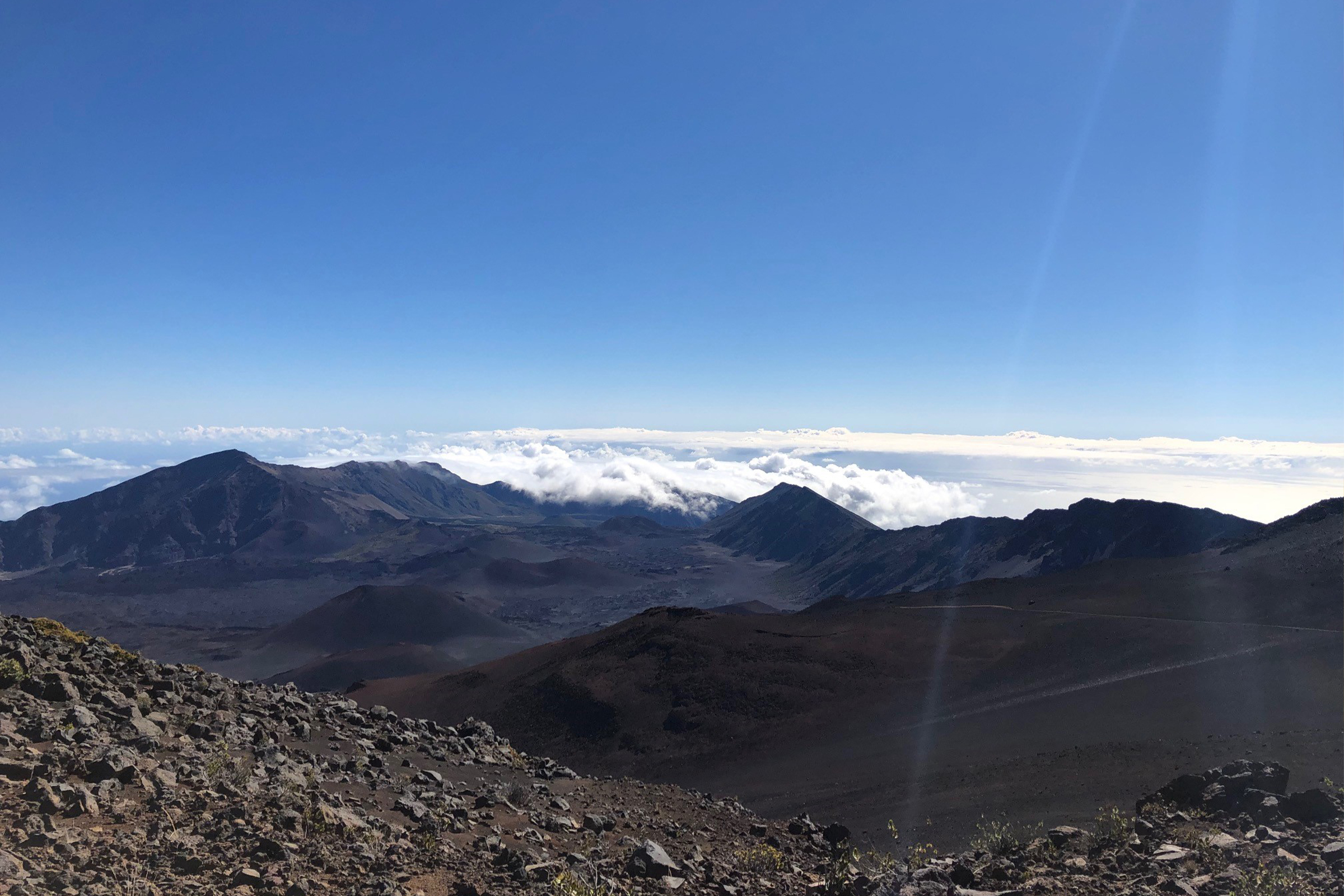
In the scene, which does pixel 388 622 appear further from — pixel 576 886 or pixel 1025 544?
pixel 576 886

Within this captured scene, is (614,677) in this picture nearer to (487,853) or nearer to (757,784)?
(757,784)

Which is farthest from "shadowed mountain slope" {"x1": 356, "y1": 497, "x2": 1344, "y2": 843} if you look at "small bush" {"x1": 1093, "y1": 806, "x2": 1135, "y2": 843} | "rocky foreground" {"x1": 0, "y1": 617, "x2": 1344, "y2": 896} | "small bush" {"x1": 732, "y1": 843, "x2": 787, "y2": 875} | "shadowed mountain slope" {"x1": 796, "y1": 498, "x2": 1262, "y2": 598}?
"shadowed mountain slope" {"x1": 796, "y1": 498, "x2": 1262, "y2": 598}

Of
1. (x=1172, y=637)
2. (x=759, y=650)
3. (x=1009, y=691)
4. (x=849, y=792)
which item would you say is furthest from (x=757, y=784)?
(x=1172, y=637)

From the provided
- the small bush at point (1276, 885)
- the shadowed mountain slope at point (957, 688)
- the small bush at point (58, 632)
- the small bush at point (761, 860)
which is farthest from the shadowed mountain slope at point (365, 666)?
the small bush at point (1276, 885)

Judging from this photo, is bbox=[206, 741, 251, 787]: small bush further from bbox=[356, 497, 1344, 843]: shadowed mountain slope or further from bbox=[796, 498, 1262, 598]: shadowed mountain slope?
bbox=[796, 498, 1262, 598]: shadowed mountain slope

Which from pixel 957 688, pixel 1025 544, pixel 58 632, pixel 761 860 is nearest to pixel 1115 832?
pixel 761 860

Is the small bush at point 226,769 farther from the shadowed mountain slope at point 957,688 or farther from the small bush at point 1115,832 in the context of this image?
the shadowed mountain slope at point 957,688
